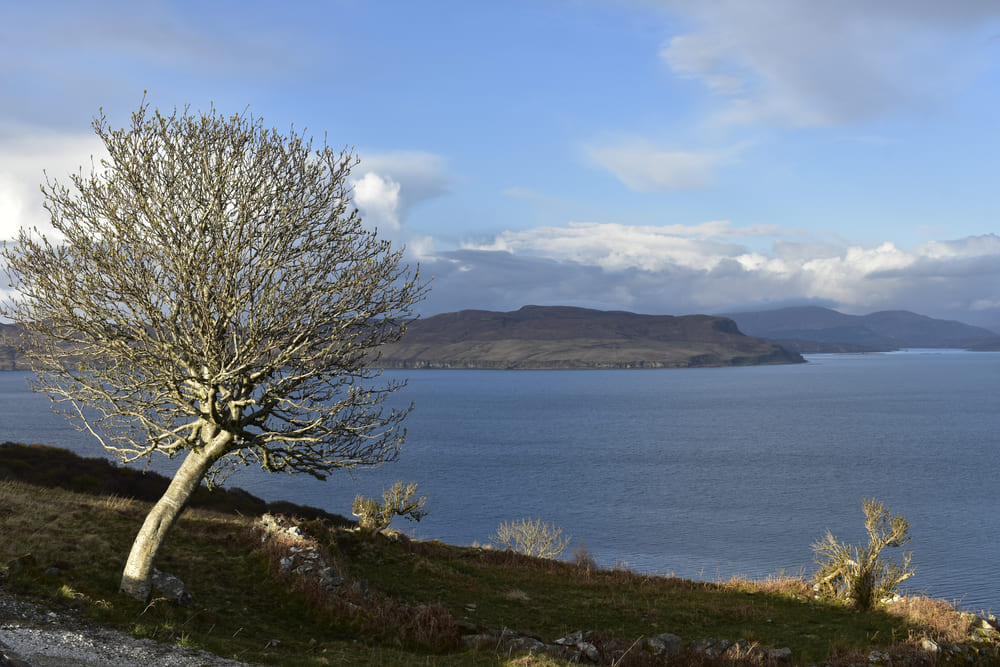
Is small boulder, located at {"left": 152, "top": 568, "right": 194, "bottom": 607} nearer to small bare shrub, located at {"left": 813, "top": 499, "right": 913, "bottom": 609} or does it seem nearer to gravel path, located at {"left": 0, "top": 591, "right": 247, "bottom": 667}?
gravel path, located at {"left": 0, "top": 591, "right": 247, "bottom": 667}

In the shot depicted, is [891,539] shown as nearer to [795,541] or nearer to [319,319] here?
[319,319]

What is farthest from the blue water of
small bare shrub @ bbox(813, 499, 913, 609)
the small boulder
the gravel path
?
the gravel path

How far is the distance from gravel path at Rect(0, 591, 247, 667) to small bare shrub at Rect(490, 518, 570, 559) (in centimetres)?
4317

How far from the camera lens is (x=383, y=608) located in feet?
72.4

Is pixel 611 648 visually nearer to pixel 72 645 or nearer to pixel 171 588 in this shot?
pixel 171 588

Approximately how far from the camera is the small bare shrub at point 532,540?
61.7 meters

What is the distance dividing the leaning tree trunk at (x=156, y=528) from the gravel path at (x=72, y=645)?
7.82 ft

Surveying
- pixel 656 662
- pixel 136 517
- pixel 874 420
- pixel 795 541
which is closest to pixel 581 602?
pixel 656 662

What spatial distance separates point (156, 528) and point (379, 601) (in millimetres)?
7514

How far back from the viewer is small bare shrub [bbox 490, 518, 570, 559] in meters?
61.7

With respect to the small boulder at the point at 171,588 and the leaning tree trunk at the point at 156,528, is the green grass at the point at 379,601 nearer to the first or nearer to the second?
the small boulder at the point at 171,588

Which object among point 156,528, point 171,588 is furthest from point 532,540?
point 156,528

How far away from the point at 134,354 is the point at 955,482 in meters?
113

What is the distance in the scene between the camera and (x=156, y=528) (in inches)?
772
